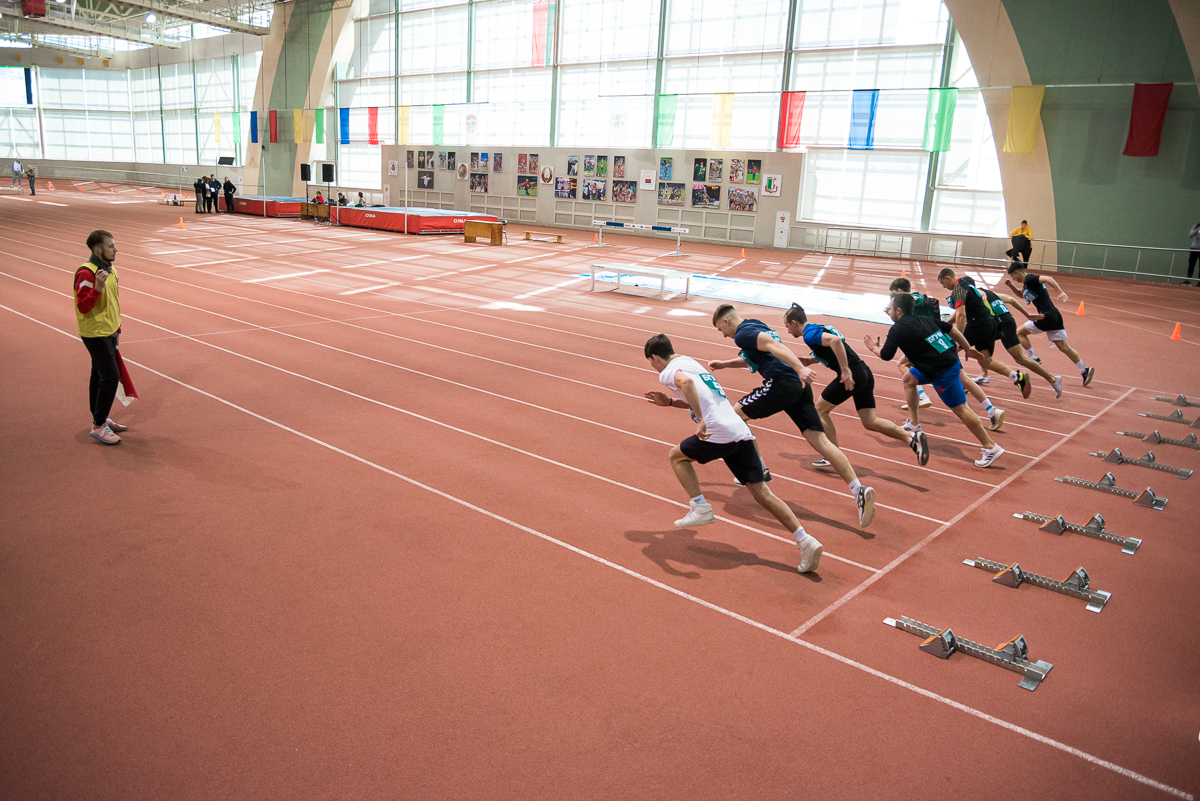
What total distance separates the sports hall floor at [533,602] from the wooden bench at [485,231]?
1874 centimetres

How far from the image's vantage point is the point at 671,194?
34938 mm

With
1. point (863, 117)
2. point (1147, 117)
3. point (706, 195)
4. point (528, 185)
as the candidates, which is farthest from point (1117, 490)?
point (528, 185)

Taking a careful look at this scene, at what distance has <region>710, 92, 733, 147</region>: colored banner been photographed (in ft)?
103

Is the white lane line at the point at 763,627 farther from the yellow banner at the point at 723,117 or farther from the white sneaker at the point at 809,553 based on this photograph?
the yellow banner at the point at 723,117

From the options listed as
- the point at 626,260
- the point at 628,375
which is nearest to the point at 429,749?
the point at 628,375

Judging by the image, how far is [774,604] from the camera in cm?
521

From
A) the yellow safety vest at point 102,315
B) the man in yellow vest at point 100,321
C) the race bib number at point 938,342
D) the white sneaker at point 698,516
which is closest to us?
the white sneaker at point 698,516

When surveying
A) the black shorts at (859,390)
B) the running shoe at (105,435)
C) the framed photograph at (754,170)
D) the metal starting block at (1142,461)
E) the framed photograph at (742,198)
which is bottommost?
the running shoe at (105,435)

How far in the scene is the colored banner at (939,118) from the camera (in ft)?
86.8

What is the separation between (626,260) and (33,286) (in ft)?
53.7

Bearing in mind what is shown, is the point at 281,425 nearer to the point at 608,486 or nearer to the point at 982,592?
the point at 608,486

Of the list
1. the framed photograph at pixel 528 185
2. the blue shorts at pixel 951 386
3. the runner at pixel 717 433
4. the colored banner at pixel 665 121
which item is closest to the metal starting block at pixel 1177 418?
the blue shorts at pixel 951 386

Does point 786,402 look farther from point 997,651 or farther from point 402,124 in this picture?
point 402,124

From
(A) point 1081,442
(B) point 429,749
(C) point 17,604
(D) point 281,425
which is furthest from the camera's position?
(A) point 1081,442
